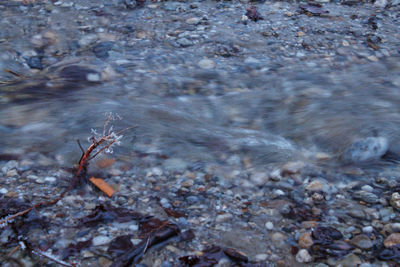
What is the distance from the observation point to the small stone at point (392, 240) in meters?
Answer: 1.76

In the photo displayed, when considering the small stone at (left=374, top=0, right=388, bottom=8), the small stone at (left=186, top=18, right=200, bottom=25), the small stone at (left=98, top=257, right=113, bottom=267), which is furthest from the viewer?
the small stone at (left=374, top=0, right=388, bottom=8)

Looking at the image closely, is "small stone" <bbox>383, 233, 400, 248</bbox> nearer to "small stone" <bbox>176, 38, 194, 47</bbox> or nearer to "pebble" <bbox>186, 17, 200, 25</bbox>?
"small stone" <bbox>176, 38, 194, 47</bbox>

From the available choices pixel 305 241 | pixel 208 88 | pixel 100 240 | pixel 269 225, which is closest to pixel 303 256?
pixel 305 241

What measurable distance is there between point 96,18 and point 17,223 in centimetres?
271

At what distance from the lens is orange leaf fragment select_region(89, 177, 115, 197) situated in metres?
2.09

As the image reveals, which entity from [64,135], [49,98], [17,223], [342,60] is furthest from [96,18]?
[17,223]

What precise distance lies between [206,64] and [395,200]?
77.9 inches

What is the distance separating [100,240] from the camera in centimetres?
176

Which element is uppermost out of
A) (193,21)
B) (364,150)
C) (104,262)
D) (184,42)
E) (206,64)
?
(193,21)

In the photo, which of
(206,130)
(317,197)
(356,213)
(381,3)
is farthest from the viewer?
(381,3)

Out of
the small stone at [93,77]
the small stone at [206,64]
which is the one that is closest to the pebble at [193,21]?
the small stone at [206,64]

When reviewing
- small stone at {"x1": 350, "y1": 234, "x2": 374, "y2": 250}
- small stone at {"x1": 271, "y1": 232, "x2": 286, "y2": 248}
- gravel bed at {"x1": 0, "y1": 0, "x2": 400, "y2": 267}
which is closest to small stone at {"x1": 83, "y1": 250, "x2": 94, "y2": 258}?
gravel bed at {"x1": 0, "y1": 0, "x2": 400, "y2": 267}

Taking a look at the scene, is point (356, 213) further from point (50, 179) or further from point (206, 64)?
point (206, 64)

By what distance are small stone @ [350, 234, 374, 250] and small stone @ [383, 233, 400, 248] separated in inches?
2.4
